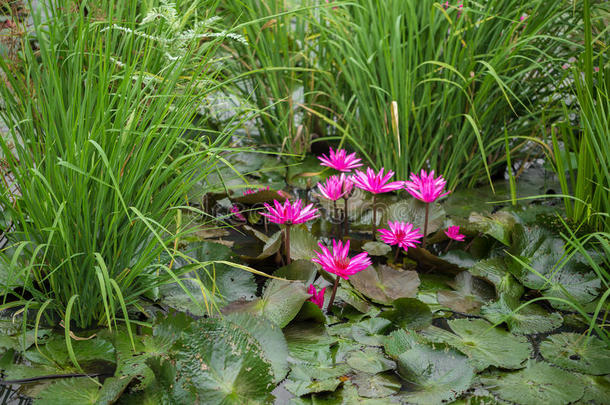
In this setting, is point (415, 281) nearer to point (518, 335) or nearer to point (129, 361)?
point (518, 335)

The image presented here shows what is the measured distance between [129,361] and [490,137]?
5.63 ft

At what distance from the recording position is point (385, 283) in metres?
1.76

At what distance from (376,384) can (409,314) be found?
29 centimetres

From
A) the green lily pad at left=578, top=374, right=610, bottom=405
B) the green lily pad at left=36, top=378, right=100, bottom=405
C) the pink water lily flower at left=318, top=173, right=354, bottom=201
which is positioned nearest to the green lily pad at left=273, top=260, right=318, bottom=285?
the pink water lily flower at left=318, top=173, right=354, bottom=201

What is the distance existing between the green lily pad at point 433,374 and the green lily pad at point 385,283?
0.29 metres

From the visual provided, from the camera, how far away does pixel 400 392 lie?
134 cm

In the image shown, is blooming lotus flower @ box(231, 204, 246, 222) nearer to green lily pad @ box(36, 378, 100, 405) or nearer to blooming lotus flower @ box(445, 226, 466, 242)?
blooming lotus flower @ box(445, 226, 466, 242)

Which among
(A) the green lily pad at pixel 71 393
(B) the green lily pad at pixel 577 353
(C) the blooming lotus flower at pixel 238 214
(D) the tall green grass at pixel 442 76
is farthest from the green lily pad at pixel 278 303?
(D) the tall green grass at pixel 442 76

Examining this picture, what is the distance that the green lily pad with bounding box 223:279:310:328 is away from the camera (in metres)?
1.51

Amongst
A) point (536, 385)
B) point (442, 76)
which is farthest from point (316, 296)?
point (442, 76)

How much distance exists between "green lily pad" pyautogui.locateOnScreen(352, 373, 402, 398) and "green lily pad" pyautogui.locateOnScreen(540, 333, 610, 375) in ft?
1.40

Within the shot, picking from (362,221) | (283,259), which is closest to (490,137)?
(362,221)

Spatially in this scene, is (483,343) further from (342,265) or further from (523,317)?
(342,265)

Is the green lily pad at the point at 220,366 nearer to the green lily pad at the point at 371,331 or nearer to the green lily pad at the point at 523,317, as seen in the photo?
the green lily pad at the point at 371,331
